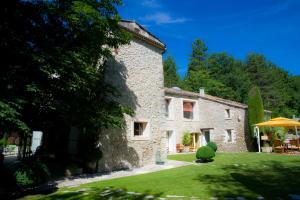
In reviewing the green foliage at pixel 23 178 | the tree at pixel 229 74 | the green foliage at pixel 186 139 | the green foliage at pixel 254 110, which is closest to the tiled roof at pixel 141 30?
the green foliage at pixel 186 139

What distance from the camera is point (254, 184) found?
28.4 feet

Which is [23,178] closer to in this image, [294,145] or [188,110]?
[188,110]

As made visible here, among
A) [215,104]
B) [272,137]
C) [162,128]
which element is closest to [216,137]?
[215,104]

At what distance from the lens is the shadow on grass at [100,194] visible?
24.5 feet

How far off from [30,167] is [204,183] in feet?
20.4

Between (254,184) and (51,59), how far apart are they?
8522 millimetres

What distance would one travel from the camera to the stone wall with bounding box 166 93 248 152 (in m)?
25.3

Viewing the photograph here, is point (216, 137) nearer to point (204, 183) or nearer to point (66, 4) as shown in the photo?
point (204, 183)

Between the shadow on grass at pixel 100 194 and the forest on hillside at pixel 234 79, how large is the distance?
3759cm

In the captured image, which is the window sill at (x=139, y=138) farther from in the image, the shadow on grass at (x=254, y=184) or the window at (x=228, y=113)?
the window at (x=228, y=113)

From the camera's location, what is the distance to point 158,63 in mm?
17312

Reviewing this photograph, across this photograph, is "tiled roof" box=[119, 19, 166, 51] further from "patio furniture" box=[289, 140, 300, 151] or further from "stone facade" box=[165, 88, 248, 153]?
"patio furniture" box=[289, 140, 300, 151]

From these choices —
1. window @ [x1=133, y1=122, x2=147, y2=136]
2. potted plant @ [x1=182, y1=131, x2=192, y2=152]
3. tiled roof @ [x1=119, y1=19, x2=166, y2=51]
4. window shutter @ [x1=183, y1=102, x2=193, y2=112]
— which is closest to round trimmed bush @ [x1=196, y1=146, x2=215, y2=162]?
window @ [x1=133, y1=122, x2=147, y2=136]

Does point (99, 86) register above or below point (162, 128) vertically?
above
